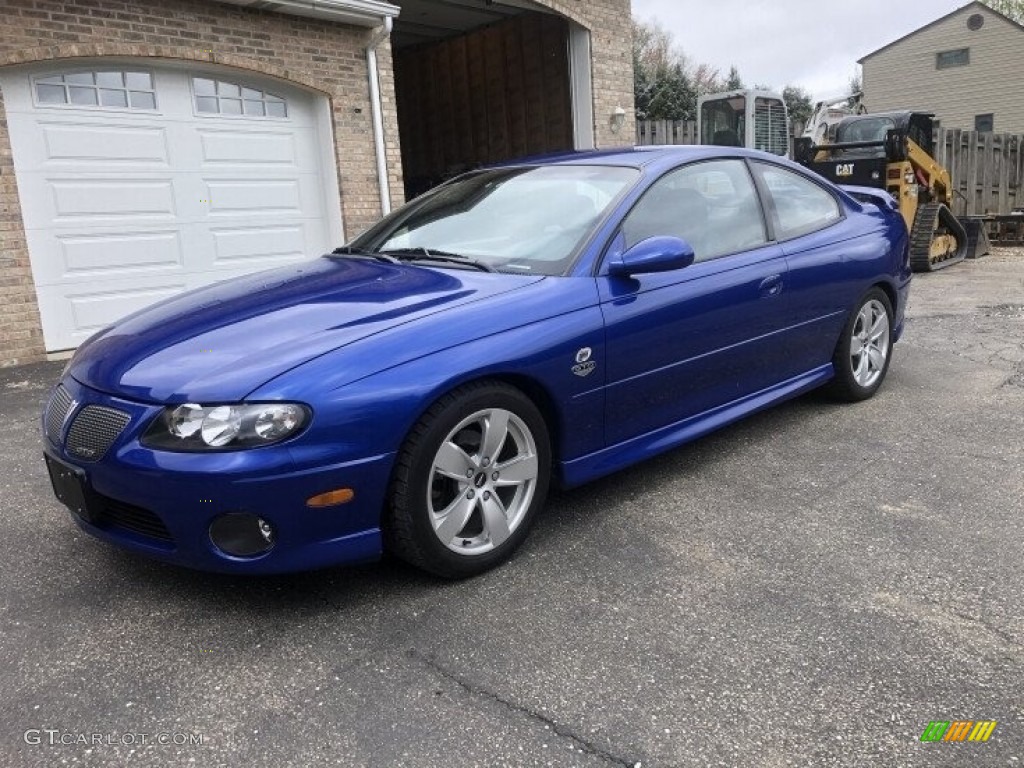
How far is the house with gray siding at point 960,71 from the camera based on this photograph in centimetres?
3256

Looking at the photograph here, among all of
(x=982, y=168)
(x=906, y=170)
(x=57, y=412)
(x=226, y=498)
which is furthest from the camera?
(x=982, y=168)

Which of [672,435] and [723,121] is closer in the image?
[672,435]

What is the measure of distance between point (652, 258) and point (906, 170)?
396 inches

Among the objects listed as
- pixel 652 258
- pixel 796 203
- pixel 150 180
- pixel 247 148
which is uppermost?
pixel 247 148

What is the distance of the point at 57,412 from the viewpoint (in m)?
2.86

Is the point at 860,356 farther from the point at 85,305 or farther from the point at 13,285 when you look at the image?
the point at 13,285

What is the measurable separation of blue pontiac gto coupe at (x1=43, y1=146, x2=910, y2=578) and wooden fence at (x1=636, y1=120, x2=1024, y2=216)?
1483 centimetres

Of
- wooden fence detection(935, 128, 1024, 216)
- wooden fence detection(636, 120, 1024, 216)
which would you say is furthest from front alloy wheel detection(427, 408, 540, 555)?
wooden fence detection(935, 128, 1024, 216)

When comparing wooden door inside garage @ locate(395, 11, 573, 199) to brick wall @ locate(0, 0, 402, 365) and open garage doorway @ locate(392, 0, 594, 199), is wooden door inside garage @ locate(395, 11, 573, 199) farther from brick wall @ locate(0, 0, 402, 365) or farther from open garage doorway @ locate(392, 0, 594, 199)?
brick wall @ locate(0, 0, 402, 365)

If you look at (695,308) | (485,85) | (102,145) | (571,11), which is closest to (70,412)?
(695,308)

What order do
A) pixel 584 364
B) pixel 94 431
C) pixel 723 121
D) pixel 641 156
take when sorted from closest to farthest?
pixel 94 431
pixel 584 364
pixel 641 156
pixel 723 121

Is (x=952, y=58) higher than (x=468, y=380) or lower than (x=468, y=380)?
higher

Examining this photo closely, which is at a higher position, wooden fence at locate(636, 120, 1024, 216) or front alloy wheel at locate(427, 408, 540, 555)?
wooden fence at locate(636, 120, 1024, 216)

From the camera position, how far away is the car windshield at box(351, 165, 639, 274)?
3.40 meters
